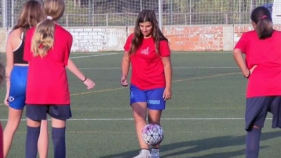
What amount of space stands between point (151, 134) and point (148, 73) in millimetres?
729

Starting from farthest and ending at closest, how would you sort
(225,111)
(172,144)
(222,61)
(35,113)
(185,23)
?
(185,23) → (222,61) → (225,111) → (172,144) → (35,113)

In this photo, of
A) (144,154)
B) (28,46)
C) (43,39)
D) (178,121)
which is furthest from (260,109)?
(178,121)

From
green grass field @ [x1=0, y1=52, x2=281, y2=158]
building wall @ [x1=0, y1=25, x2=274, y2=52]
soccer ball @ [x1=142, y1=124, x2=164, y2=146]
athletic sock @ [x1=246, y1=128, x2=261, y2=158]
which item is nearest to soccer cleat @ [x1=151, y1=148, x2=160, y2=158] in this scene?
soccer ball @ [x1=142, y1=124, x2=164, y2=146]

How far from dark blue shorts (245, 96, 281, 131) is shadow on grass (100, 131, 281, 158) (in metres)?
1.50

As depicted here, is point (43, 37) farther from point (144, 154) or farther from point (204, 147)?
point (204, 147)

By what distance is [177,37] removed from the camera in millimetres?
27688

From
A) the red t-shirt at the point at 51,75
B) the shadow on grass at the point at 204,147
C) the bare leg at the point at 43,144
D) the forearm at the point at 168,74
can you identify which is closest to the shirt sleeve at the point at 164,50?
the forearm at the point at 168,74

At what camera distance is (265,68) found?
24.4 ft

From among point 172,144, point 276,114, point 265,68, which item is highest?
point 265,68

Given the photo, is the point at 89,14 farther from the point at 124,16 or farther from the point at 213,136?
the point at 213,136

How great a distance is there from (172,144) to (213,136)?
32.2 inches

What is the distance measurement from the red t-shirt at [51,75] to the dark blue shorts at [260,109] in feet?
5.92

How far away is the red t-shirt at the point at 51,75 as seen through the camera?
23.2 feet

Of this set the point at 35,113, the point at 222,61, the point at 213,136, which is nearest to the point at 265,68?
the point at 35,113
